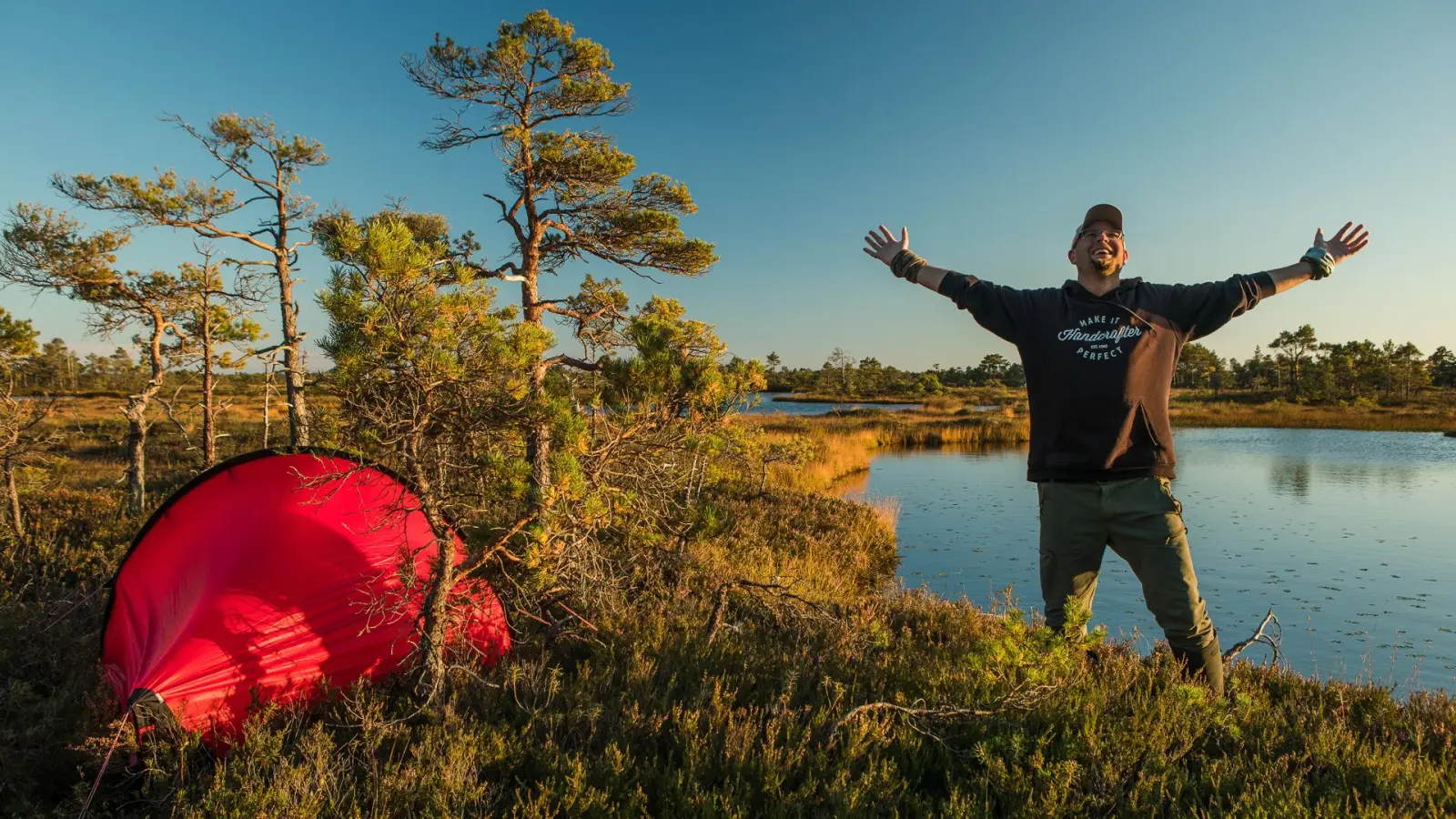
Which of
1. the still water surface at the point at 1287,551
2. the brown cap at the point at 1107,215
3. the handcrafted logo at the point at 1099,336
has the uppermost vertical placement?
the brown cap at the point at 1107,215

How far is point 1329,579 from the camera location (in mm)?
9789

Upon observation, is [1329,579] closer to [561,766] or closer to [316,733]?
[561,766]

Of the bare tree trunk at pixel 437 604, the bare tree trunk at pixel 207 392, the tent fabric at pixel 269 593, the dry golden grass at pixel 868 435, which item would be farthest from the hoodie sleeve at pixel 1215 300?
the dry golden grass at pixel 868 435

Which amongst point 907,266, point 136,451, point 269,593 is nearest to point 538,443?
point 269,593

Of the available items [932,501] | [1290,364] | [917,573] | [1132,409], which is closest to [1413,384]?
[1290,364]

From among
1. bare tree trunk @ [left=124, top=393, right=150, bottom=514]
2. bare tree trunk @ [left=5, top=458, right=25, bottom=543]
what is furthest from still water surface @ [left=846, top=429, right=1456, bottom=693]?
bare tree trunk @ [left=124, top=393, right=150, bottom=514]

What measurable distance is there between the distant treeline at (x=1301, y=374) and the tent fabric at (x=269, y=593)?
58500 millimetres

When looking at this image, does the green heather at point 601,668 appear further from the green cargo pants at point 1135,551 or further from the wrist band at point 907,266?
the wrist band at point 907,266

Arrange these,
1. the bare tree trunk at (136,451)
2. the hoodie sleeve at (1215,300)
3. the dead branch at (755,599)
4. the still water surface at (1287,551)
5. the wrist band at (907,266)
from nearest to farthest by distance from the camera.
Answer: the hoodie sleeve at (1215,300), the wrist band at (907,266), the dead branch at (755,599), the still water surface at (1287,551), the bare tree trunk at (136,451)

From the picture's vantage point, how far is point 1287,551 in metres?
11.4

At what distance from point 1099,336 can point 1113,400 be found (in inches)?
15.0

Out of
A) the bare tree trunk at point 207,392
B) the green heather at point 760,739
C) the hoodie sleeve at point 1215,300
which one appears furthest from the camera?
the bare tree trunk at point 207,392

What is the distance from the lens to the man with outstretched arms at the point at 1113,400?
357cm

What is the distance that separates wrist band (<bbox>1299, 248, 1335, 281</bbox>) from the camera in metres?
3.60
